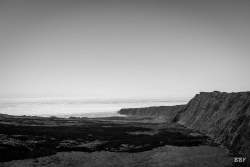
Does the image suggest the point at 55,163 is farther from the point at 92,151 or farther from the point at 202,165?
the point at 202,165

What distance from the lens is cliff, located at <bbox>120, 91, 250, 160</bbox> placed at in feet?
141

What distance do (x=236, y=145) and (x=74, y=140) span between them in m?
27.1

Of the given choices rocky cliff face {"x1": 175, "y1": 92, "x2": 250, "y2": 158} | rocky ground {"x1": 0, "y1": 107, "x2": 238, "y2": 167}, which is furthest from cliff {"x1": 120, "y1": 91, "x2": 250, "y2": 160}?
rocky ground {"x1": 0, "y1": 107, "x2": 238, "y2": 167}

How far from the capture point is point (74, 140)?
4984cm

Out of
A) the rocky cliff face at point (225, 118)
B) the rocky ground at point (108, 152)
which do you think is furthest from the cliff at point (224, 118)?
the rocky ground at point (108, 152)

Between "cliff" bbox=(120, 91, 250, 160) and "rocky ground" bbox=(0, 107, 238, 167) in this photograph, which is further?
"cliff" bbox=(120, 91, 250, 160)

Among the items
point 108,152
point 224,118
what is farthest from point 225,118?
point 108,152

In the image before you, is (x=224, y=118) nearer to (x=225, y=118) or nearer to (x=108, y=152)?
(x=225, y=118)

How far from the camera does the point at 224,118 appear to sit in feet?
197

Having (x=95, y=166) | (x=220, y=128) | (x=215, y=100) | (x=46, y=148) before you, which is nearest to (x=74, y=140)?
(x=46, y=148)

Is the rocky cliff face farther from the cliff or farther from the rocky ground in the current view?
the rocky ground

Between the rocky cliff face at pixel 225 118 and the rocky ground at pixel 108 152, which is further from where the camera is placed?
the rocky cliff face at pixel 225 118

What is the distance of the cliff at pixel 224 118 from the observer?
42969mm

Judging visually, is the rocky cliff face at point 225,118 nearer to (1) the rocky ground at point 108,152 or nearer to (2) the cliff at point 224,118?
(2) the cliff at point 224,118
